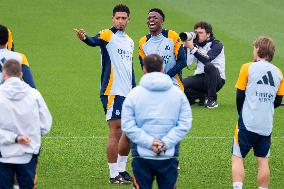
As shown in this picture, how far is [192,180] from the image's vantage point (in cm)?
1292

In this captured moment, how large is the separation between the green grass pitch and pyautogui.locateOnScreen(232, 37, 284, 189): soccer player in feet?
3.87

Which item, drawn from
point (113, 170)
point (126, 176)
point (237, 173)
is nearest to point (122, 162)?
point (126, 176)

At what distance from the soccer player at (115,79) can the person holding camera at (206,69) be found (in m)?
6.75

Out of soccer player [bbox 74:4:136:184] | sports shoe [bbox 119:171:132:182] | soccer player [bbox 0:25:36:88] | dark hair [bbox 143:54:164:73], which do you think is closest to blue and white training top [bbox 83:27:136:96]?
soccer player [bbox 74:4:136:184]

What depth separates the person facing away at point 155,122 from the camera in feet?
32.1

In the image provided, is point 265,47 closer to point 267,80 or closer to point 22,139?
point 267,80

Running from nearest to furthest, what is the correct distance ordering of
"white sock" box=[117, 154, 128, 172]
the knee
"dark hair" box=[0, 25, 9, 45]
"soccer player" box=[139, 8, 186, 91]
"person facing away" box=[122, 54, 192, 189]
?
"person facing away" box=[122, 54, 192, 189] → "dark hair" box=[0, 25, 9, 45] → "white sock" box=[117, 154, 128, 172] → "soccer player" box=[139, 8, 186, 91] → the knee

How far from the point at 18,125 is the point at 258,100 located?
3.00m

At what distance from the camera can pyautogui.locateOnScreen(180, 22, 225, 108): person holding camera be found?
19844mm

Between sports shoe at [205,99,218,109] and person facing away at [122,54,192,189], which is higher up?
person facing away at [122,54,192,189]

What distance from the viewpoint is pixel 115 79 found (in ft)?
42.3

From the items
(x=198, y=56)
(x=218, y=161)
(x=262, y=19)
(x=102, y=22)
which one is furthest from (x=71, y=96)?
(x=262, y=19)

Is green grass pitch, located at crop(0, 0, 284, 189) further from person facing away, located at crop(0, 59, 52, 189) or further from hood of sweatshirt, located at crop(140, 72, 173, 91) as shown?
hood of sweatshirt, located at crop(140, 72, 173, 91)

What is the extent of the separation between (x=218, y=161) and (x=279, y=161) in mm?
895
